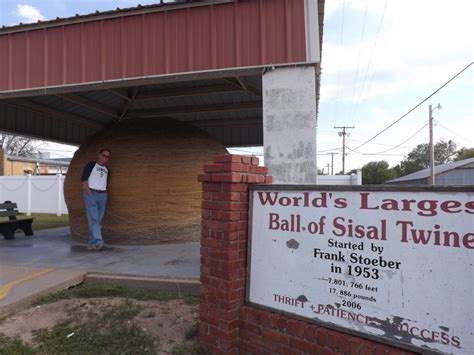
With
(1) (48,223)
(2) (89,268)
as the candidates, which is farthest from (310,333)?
(1) (48,223)

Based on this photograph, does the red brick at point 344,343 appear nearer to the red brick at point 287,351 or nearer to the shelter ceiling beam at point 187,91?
the red brick at point 287,351

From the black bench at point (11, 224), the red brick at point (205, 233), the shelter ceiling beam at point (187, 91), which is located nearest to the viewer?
the red brick at point (205, 233)

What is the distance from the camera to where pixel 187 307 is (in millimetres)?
4660

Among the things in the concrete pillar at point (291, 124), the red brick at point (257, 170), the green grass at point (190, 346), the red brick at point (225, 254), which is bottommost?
the green grass at point (190, 346)

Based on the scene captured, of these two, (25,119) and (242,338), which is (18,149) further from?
(242,338)

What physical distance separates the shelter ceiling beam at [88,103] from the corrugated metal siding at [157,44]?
2.11 metres

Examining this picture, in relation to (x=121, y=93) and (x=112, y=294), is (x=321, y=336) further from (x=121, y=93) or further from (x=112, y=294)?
(x=121, y=93)

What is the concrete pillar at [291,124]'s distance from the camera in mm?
5938

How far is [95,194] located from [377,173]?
85387 mm

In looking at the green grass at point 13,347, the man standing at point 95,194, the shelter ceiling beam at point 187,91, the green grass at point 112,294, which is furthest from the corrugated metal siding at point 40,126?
the green grass at point 13,347

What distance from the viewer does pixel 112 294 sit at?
16.7ft

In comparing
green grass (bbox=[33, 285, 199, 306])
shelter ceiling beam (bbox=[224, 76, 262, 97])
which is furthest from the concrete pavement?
shelter ceiling beam (bbox=[224, 76, 262, 97])

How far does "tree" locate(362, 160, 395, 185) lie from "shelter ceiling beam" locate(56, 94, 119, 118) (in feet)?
251

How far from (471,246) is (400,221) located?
445mm
